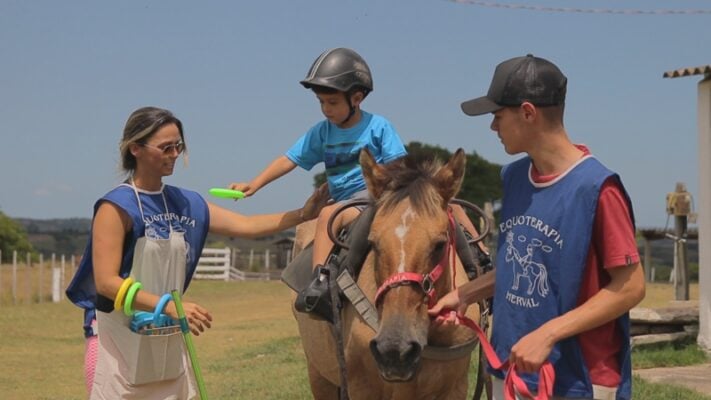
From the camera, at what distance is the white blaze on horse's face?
460cm

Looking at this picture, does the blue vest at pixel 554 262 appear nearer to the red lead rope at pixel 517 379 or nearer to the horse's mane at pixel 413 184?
the red lead rope at pixel 517 379

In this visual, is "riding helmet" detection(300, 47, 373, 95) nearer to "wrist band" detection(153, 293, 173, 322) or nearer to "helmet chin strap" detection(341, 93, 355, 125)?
"helmet chin strap" detection(341, 93, 355, 125)

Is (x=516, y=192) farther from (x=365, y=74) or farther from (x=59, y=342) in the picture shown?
(x=59, y=342)

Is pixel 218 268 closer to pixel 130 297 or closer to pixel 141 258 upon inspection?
pixel 141 258

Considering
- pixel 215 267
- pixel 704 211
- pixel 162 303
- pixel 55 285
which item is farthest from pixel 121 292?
pixel 215 267

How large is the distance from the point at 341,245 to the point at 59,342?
1514cm

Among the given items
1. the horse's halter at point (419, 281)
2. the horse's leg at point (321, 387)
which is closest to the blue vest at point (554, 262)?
the horse's halter at point (419, 281)

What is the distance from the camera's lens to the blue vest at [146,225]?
4.73m

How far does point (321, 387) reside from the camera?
718cm

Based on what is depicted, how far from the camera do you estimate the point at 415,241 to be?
4656 millimetres

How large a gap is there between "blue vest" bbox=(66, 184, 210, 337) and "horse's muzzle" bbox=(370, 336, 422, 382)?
1093 millimetres

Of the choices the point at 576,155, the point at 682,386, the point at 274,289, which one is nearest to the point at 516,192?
the point at 576,155

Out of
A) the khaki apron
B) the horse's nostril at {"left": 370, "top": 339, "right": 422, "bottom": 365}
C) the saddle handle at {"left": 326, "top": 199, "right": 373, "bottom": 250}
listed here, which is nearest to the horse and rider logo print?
the horse's nostril at {"left": 370, "top": 339, "right": 422, "bottom": 365}

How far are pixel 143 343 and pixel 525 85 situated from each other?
2.26 metres
